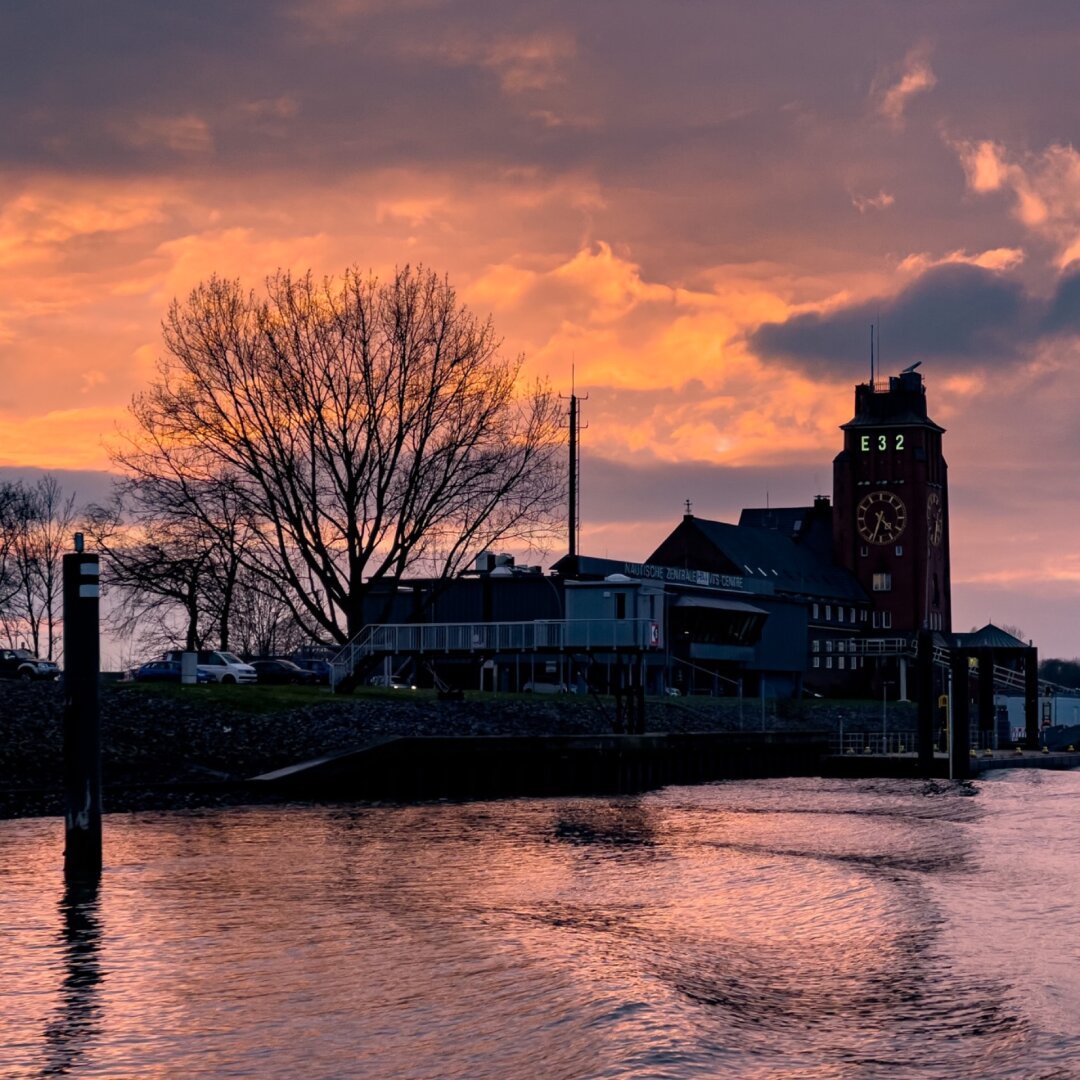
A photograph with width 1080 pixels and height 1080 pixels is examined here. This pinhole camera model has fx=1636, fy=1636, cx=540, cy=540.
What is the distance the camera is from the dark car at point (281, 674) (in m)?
84.4

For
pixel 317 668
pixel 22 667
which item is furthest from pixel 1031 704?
pixel 22 667

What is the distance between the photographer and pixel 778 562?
5876 inches

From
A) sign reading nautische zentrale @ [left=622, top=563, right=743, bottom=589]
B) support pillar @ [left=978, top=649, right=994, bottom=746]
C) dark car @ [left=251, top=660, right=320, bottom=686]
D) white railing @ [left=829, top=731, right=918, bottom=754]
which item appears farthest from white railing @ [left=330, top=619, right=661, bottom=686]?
sign reading nautische zentrale @ [left=622, top=563, right=743, bottom=589]

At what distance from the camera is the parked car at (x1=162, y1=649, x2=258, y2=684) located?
75750 millimetres

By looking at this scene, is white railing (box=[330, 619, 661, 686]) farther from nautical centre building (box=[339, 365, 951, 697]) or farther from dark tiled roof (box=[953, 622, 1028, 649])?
dark tiled roof (box=[953, 622, 1028, 649])

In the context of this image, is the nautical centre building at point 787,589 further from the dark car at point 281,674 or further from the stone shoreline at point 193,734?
the stone shoreline at point 193,734

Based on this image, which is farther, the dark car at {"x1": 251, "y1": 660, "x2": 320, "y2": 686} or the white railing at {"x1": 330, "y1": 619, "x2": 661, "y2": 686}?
the dark car at {"x1": 251, "y1": 660, "x2": 320, "y2": 686}

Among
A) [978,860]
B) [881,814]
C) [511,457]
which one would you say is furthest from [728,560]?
[978,860]

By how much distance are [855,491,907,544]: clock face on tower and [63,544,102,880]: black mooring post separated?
5380 inches

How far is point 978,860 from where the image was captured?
Result: 32781 mm

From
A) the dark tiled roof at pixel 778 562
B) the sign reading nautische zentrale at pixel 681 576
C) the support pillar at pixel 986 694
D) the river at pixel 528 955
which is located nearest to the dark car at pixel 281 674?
the sign reading nautische zentrale at pixel 681 576

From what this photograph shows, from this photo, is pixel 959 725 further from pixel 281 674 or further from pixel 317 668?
pixel 317 668

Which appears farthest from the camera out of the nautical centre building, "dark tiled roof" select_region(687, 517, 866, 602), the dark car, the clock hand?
the clock hand

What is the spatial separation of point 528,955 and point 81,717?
A: 10253 mm
